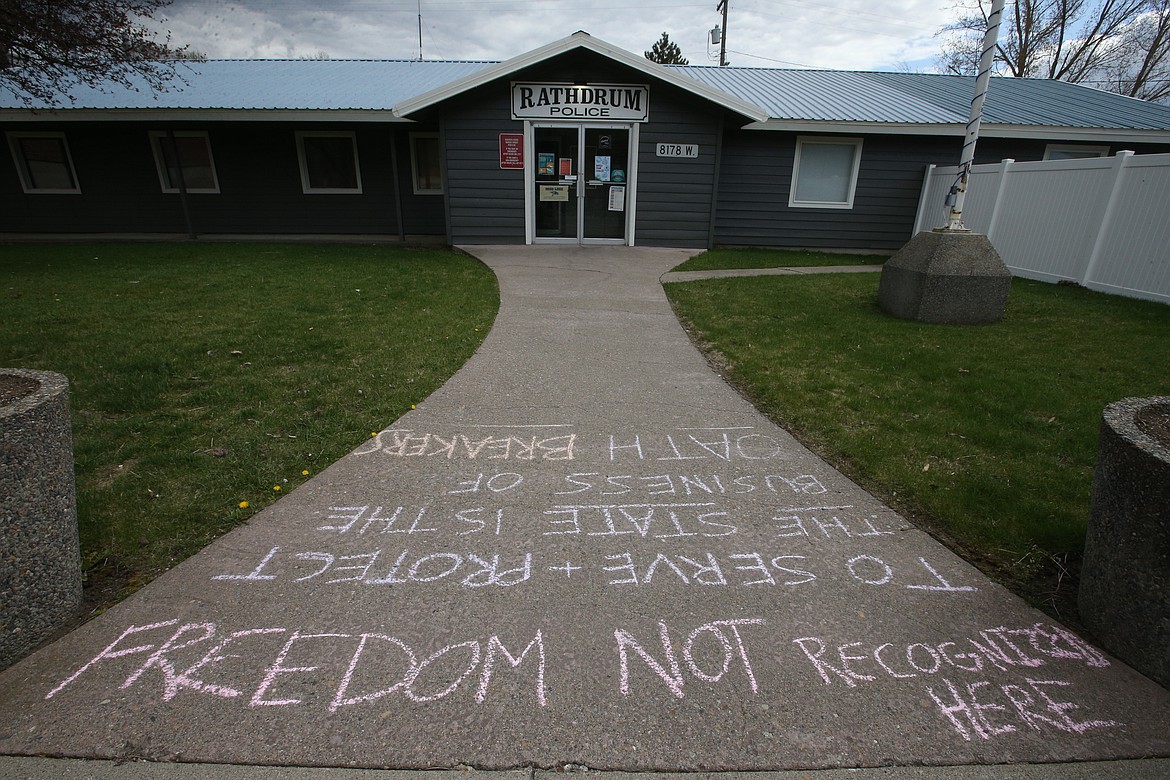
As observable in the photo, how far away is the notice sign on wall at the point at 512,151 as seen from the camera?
1145 centimetres

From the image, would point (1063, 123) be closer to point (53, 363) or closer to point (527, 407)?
point (527, 407)

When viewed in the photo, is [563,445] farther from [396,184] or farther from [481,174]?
[396,184]

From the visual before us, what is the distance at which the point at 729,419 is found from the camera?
441 cm

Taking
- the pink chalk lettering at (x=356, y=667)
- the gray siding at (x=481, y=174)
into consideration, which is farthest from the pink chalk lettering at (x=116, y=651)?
the gray siding at (x=481, y=174)

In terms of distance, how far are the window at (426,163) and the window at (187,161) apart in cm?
482

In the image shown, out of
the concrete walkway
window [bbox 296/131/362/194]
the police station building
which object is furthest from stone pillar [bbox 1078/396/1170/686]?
window [bbox 296/131/362/194]

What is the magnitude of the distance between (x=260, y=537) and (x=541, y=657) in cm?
158

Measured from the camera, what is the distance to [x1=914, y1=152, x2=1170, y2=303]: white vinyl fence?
7922 mm

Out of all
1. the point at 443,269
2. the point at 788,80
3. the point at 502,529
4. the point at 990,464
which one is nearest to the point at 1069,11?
the point at 788,80

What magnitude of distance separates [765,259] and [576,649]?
11057 millimetres

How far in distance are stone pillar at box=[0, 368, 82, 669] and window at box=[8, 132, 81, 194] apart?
16.7 m

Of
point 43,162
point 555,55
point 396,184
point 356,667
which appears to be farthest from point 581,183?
point 43,162

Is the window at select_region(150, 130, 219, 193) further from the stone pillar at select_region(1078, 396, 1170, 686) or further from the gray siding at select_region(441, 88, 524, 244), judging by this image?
the stone pillar at select_region(1078, 396, 1170, 686)

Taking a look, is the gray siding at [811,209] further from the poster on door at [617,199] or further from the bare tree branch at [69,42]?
the bare tree branch at [69,42]
